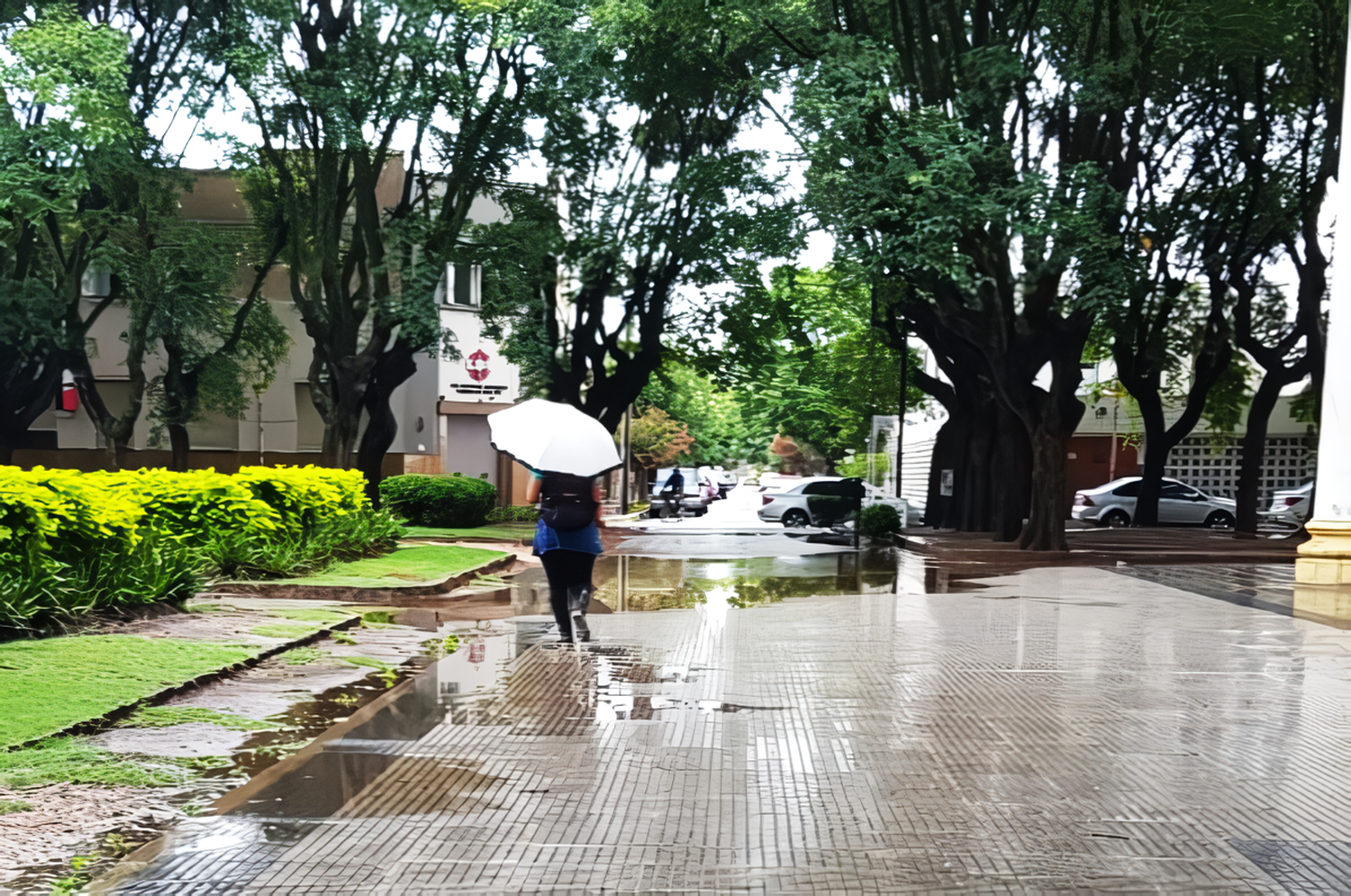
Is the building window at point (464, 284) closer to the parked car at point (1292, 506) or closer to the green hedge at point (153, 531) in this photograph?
the green hedge at point (153, 531)

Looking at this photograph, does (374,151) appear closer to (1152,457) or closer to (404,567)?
(404,567)

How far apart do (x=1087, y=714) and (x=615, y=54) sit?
23.8 m

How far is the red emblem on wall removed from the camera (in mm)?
33719

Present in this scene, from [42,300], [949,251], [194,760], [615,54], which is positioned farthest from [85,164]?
[194,760]

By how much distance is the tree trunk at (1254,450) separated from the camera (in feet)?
97.3

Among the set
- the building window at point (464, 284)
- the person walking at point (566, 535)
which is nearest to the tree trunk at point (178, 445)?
the building window at point (464, 284)

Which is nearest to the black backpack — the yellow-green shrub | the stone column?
the yellow-green shrub

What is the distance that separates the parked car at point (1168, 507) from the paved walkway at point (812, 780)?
91.1 feet

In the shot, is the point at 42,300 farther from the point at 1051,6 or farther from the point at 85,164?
the point at 1051,6

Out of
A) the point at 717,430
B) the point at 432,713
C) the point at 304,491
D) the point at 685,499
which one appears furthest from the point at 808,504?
the point at 717,430

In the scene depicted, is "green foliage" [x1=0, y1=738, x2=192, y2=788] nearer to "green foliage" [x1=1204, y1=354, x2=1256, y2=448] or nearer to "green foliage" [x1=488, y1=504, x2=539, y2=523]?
"green foliage" [x1=488, y1=504, x2=539, y2=523]

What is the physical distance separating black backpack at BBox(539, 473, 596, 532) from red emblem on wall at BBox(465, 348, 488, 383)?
77.0 ft

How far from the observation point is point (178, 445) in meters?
31.8

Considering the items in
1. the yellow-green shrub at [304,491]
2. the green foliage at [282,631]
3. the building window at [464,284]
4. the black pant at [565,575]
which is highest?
the building window at [464,284]
